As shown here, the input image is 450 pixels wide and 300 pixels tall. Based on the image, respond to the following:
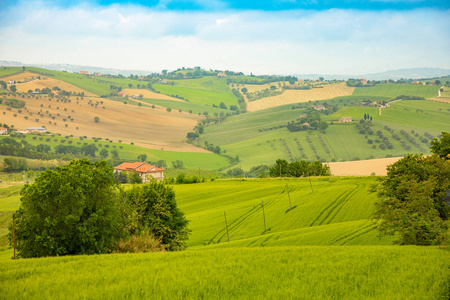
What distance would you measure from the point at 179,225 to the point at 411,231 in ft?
72.0

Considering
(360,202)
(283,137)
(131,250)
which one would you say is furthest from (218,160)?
(131,250)

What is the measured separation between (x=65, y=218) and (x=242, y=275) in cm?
1471

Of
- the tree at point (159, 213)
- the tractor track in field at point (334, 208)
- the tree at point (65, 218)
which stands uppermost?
the tree at point (65, 218)

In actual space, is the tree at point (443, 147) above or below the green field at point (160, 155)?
above

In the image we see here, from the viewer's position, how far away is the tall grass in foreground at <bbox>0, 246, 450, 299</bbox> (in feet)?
46.2

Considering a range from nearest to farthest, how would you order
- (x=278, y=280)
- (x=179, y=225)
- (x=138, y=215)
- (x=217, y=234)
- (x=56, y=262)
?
1. (x=278, y=280)
2. (x=56, y=262)
3. (x=138, y=215)
4. (x=179, y=225)
5. (x=217, y=234)

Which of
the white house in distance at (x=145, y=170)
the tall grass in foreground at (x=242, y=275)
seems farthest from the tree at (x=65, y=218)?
the white house in distance at (x=145, y=170)

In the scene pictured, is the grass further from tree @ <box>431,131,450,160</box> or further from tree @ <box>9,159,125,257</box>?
tree @ <box>9,159,125,257</box>

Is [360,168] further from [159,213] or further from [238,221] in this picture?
[159,213]

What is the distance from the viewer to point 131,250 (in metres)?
28.3

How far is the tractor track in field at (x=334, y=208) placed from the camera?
159ft

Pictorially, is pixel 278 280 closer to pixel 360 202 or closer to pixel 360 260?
pixel 360 260

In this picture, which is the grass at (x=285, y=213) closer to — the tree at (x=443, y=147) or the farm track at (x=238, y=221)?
the farm track at (x=238, y=221)

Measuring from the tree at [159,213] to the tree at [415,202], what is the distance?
61.1 feet
